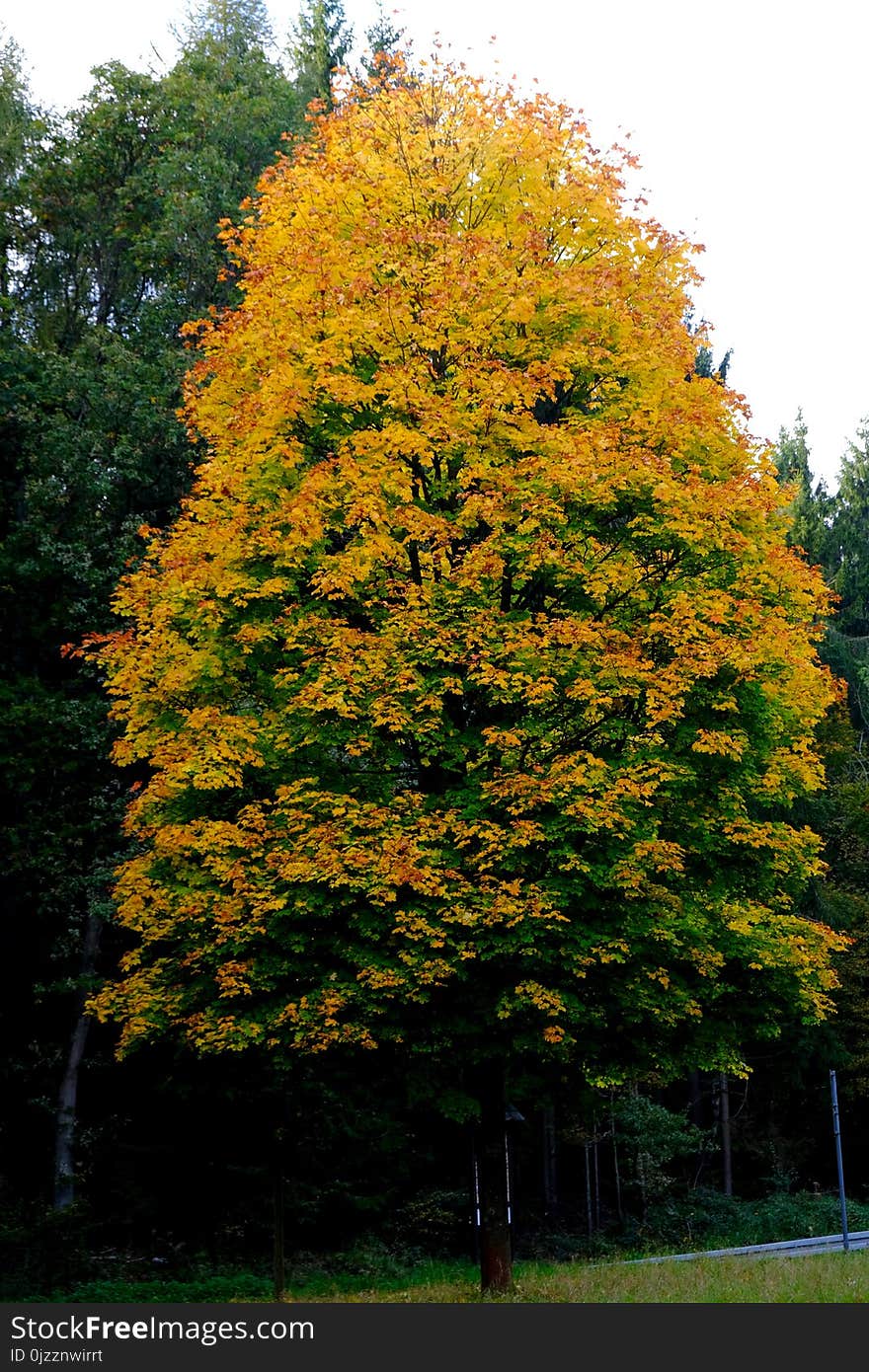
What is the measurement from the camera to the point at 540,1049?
14023mm

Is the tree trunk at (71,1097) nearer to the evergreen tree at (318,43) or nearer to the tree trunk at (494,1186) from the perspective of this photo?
the tree trunk at (494,1186)

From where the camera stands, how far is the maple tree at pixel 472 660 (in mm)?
14070

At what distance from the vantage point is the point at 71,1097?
2289 cm

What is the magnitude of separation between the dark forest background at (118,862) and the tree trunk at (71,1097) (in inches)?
2.1

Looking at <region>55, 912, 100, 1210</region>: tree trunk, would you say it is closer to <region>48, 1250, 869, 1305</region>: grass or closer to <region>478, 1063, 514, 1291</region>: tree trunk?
<region>48, 1250, 869, 1305</region>: grass

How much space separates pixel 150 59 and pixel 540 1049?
3055 centimetres

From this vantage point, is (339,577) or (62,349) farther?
(62,349)

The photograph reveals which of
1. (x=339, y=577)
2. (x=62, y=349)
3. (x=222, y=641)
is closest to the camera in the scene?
(x=339, y=577)

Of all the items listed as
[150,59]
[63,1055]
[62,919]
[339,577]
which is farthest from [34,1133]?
[150,59]

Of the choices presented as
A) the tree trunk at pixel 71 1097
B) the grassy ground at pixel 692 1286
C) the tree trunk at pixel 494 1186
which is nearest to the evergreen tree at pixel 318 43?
the tree trunk at pixel 71 1097

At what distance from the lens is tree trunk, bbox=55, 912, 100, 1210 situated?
21.6m

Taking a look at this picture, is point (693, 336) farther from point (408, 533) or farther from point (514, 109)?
point (408, 533)

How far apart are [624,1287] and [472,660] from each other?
7.52 meters

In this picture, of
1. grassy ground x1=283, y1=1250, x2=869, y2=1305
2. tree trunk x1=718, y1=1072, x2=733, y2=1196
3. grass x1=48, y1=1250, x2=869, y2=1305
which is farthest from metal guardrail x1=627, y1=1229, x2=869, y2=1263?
grassy ground x1=283, y1=1250, x2=869, y2=1305
